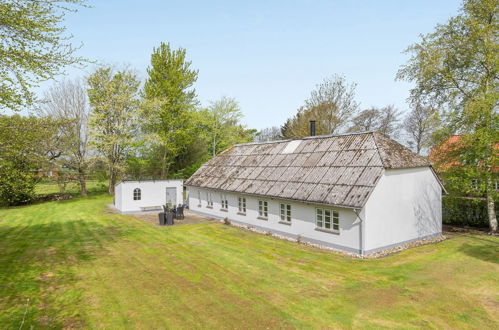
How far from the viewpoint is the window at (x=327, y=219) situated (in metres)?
17.1

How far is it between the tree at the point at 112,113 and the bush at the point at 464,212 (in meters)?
34.6

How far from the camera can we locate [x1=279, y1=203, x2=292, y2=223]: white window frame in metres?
20.0

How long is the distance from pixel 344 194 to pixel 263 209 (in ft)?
22.9

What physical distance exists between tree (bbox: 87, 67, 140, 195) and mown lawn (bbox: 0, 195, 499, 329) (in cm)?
→ 1965

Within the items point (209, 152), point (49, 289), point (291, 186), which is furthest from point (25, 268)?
point (209, 152)

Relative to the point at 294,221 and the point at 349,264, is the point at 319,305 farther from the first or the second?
the point at 294,221

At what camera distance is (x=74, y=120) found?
39.4 metres

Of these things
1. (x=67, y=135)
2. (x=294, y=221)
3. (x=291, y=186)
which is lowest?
Answer: (x=294, y=221)

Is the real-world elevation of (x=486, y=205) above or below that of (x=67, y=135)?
below

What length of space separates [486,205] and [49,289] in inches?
1063

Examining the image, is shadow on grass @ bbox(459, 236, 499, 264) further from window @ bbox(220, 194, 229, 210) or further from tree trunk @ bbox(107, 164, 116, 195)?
tree trunk @ bbox(107, 164, 116, 195)

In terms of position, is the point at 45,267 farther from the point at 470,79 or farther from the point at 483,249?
the point at 470,79

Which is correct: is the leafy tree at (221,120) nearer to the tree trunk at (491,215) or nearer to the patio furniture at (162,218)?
the patio furniture at (162,218)

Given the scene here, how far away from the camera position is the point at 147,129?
43.3m
